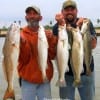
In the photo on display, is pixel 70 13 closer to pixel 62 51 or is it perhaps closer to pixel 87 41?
pixel 87 41


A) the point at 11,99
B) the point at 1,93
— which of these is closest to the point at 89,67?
the point at 11,99

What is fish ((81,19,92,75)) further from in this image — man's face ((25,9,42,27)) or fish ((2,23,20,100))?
fish ((2,23,20,100))

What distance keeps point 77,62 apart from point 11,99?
133cm

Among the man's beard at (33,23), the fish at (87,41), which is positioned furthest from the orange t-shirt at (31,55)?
the fish at (87,41)

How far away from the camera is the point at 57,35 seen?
7031mm

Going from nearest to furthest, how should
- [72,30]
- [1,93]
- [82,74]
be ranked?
[72,30], [82,74], [1,93]

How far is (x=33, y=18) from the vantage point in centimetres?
687

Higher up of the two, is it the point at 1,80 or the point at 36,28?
the point at 36,28

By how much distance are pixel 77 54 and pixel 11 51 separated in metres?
1.06

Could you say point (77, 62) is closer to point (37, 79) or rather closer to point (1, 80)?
point (37, 79)

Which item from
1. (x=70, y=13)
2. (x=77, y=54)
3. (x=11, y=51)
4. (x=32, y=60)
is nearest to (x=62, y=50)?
(x=77, y=54)

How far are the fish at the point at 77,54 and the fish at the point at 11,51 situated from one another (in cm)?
92

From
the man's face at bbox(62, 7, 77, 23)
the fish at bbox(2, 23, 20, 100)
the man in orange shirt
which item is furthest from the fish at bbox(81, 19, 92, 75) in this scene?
the fish at bbox(2, 23, 20, 100)

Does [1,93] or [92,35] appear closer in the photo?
[92,35]
